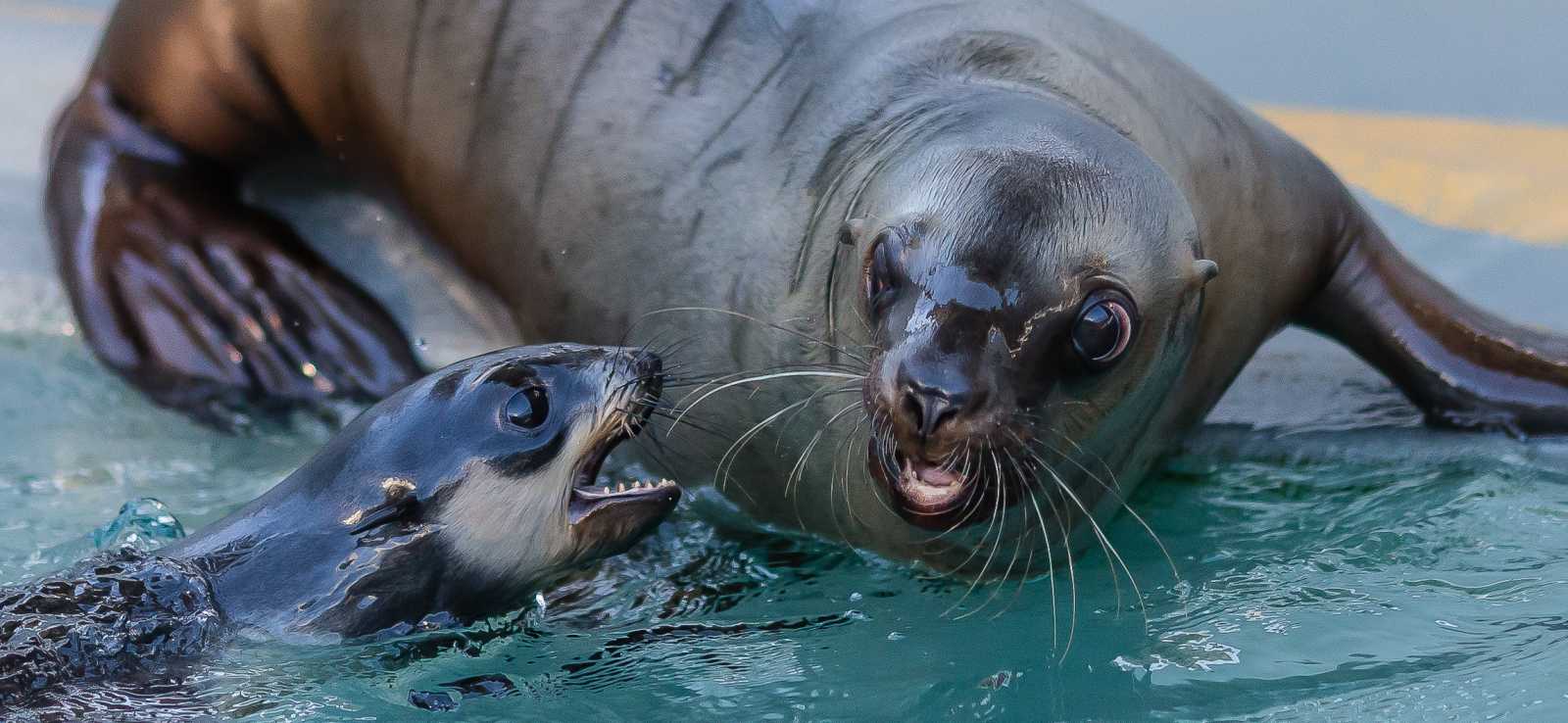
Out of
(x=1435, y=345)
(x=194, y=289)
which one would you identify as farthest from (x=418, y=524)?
(x=1435, y=345)

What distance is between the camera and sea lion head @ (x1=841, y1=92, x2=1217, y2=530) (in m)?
3.28

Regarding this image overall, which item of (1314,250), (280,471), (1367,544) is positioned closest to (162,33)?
(280,471)

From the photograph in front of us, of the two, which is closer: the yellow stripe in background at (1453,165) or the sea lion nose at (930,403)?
the sea lion nose at (930,403)

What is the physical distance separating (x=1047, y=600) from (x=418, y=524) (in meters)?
1.25

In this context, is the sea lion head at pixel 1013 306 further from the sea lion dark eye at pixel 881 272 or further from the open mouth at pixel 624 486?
the open mouth at pixel 624 486

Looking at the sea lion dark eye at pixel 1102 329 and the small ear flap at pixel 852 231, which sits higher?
the small ear flap at pixel 852 231

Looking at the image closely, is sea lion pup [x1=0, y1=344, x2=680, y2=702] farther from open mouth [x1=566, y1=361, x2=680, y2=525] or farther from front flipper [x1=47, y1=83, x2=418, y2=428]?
front flipper [x1=47, y1=83, x2=418, y2=428]

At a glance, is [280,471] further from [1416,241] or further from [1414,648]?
[1416,241]

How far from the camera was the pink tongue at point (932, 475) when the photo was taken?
11.0ft

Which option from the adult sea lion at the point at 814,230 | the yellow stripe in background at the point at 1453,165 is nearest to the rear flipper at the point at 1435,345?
the adult sea lion at the point at 814,230

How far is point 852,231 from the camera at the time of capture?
12.0ft

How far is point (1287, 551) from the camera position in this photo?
4047mm

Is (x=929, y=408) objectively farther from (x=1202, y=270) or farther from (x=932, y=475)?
(x=1202, y=270)

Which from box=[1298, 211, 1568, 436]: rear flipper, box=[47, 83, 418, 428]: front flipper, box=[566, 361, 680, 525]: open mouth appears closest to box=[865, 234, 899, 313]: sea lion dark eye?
box=[566, 361, 680, 525]: open mouth
